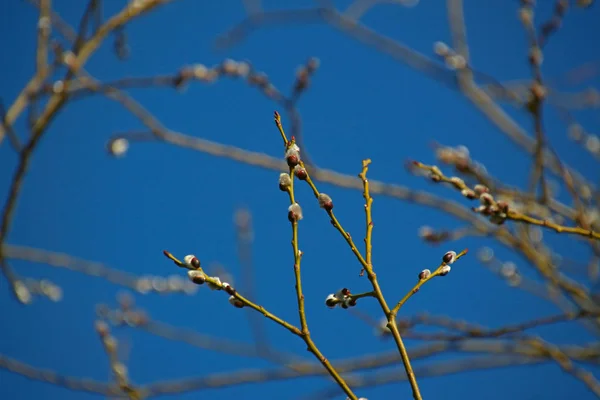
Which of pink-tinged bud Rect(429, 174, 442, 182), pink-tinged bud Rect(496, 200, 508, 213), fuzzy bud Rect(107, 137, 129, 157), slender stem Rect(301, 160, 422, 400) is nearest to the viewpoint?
slender stem Rect(301, 160, 422, 400)

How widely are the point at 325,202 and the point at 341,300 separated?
213 millimetres

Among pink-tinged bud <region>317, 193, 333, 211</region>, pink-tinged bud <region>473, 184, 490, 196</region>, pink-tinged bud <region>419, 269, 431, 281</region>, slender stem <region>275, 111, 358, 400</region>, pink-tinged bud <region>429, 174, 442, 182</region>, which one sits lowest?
slender stem <region>275, 111, 358, 400</region>

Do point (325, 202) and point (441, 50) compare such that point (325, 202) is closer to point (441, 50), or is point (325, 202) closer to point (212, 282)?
point (212, 282)

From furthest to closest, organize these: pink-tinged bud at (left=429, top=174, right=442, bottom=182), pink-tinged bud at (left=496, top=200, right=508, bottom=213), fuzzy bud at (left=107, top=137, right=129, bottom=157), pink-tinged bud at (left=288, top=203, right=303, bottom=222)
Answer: fuzzy bud at (left=107, top=137, right=129, bottom=157), pink-tinged bud at (left=429, top=174, right=442, bottom=182), pink-tinged bud at (left=496, top=200, right=508, bottom=213), pink-tinged bud at (left=288, top=203, right=303, bottom=222)

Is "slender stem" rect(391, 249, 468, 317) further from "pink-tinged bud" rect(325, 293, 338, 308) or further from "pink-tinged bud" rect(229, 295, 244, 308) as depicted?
"pink-tinged bud" rect(229, 295, 244, 308)

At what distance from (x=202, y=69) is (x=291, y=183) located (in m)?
2.23

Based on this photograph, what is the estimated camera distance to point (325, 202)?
4.02ft

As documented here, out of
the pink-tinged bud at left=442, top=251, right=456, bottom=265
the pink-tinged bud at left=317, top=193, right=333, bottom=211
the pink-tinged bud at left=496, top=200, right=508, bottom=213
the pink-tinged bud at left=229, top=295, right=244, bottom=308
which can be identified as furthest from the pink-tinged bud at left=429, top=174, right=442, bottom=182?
the pink-tinged bud at left=229, top=295, right=244, bottom=308

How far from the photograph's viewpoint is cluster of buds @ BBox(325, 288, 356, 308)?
4.02 feet

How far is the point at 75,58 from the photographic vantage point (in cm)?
240

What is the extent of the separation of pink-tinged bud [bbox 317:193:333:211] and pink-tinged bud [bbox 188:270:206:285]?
0.96 feet

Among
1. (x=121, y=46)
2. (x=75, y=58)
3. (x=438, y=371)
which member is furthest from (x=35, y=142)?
(x=438, y=371)

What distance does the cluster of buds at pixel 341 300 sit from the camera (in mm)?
1227

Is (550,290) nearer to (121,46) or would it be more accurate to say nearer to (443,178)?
(443,178)
